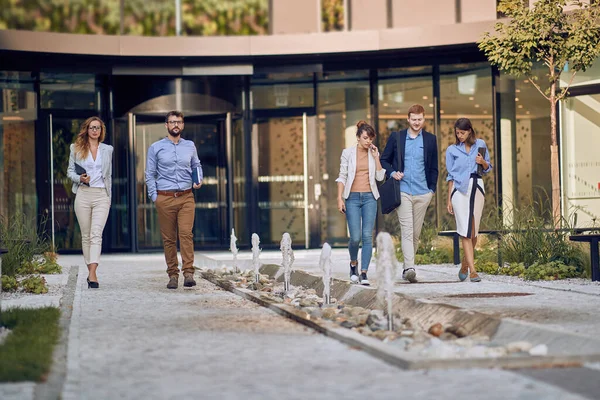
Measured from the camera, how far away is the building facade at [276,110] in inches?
742

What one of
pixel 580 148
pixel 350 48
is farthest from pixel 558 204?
pixel 350 48

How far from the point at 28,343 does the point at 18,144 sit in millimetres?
13663

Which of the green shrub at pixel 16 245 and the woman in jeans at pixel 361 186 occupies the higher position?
the woman in jeans at pixel 361 186

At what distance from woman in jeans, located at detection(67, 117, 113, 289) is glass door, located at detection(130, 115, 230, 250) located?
8.76 m

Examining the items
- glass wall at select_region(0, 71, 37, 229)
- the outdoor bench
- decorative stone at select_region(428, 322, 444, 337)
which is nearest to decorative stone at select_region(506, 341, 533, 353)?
decorative stone at select_region(428, 322, 444, 337)

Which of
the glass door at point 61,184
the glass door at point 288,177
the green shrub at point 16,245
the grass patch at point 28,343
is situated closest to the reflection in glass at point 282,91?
the glass door at point 288,177

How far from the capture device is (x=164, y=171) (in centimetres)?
1180

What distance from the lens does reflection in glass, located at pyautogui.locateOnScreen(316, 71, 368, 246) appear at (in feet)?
68.7

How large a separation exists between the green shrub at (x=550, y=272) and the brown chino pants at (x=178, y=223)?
3.73 metres

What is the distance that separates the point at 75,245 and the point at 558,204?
9.54 m

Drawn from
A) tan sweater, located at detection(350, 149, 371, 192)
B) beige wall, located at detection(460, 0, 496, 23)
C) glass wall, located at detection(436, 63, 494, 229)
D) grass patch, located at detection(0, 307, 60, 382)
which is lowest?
grass patch, located at detection(0, 307, 60, 382)

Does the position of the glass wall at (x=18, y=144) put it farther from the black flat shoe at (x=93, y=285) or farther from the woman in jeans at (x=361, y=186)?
the woman in jeans at (x=361, y=186)

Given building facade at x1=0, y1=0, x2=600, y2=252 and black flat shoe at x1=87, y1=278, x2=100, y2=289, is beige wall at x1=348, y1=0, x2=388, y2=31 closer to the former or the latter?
building facade at x1=0, y1=0, x2=600, y2=252

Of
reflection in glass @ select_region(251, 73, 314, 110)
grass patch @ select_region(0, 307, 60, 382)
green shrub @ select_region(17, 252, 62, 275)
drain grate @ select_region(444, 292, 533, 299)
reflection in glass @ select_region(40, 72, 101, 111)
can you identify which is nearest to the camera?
grass patch @ select_region(0, 307, 60, 382)
